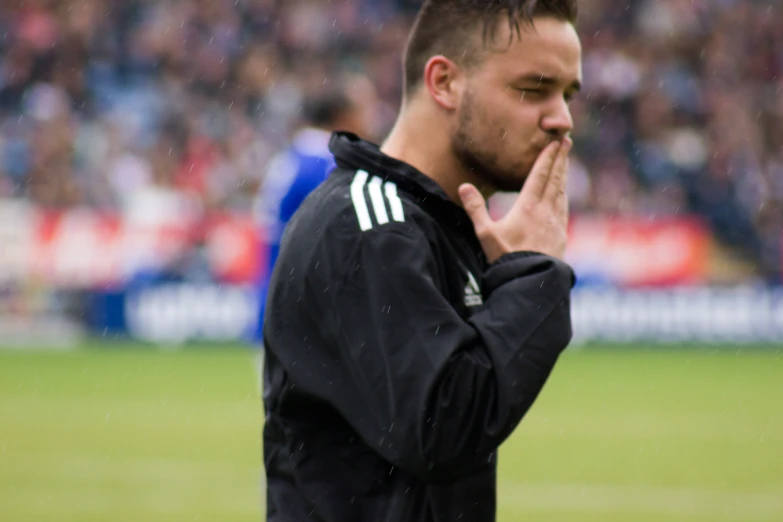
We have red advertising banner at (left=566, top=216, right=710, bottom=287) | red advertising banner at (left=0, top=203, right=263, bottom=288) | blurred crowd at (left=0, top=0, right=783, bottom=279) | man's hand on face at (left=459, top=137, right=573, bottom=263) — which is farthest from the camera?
blurred crowd at (left=0, top=0, right=783, bottom=279)

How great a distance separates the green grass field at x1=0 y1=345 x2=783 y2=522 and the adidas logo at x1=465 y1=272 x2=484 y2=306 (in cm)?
529

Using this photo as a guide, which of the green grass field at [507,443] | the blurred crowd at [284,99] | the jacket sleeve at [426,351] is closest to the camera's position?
the jacket sleeve at [426,351]

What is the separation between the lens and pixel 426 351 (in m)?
1.95

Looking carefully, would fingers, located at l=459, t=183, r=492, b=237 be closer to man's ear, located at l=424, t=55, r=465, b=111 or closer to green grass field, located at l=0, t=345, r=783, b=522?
man's ear, located at l=424, t=55, r=465, b=111

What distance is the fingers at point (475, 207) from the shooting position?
2164 mm

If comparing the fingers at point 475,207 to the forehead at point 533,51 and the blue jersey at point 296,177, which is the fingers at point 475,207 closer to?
the forehead at point 533,51

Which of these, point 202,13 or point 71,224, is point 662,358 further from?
point 202,13

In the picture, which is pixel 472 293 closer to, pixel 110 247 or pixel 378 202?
pixel 378 202

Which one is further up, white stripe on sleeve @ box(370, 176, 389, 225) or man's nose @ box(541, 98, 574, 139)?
man's nose @ box(541, 98, 574, 139)

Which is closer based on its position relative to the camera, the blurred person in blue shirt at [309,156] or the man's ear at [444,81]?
the man's ear at [444,81]

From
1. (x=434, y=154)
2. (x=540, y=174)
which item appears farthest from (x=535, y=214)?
(x=434, y=154)

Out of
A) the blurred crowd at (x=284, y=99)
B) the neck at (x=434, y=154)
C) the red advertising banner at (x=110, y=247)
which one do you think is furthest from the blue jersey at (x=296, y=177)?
the blurred crowd at (x=284, y=99)

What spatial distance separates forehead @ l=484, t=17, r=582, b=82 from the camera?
2168 millimetres

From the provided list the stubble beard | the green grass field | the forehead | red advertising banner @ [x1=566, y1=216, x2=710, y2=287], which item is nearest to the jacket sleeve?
the stubble beard
